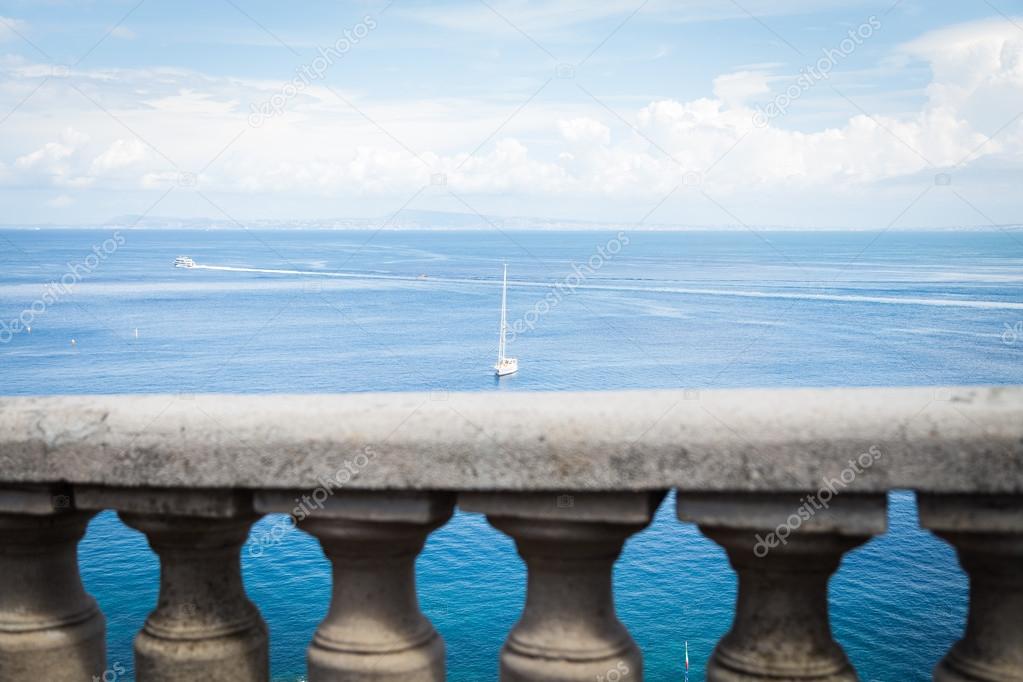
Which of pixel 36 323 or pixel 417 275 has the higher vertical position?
pixel 417 275

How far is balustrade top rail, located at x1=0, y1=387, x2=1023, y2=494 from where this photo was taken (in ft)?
6.95

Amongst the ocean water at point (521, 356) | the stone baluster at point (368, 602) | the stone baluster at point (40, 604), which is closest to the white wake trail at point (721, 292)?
the ocean water at point (521, 356)

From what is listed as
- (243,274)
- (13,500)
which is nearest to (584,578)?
(13,500)

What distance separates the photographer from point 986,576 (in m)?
2.24

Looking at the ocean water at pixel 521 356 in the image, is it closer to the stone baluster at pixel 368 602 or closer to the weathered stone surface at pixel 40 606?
the weathered stone surface at pixel 40 606

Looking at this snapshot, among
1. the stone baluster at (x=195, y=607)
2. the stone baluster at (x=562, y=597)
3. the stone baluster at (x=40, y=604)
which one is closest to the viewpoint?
the stone baluster at (x=562, y=597)

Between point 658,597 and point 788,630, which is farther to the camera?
point 658,597

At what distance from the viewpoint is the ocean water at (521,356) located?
152ft

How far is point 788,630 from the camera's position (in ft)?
7.71

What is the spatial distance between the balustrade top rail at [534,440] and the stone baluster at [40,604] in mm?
197

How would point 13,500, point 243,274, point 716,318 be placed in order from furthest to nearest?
point 243,274
point 716,318
point 13,500

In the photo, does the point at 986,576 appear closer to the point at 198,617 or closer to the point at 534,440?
the point at 534,440

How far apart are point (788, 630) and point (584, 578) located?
18.2 inches

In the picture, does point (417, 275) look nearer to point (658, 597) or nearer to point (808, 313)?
point (808, 313)
